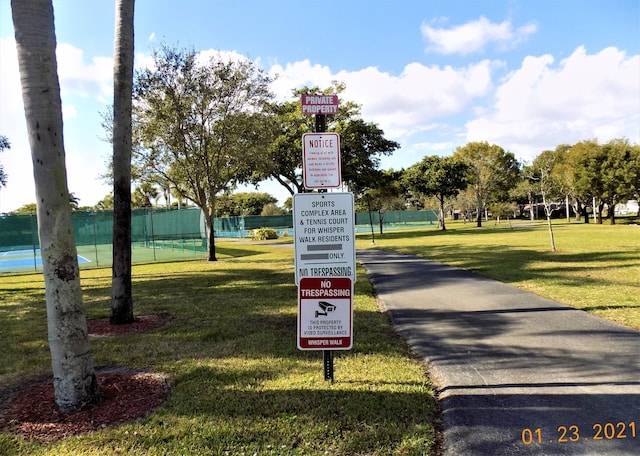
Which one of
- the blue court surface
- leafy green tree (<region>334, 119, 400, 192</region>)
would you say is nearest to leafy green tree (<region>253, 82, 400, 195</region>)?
leafy green tree (<region>334, 119, 400, 192</region>)

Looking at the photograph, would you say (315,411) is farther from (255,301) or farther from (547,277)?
(547,277)

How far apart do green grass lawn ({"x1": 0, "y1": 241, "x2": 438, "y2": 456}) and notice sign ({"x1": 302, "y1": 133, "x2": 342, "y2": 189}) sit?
1.89m

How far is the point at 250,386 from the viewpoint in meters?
4.04

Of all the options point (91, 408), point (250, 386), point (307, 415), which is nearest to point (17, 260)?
point (91, 408)

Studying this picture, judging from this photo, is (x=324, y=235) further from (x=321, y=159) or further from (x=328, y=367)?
(x=328, y=367)

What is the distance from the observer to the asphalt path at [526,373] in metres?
3.01

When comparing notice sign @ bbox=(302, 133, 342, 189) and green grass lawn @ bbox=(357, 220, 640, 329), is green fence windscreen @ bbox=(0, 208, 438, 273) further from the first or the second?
notice sign @ bbox=(302, 133, 342, 189)

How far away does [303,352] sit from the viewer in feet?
Result: 16.6

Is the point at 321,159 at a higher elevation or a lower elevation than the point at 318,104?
lower

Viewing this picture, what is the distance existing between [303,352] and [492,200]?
6461 centimetres

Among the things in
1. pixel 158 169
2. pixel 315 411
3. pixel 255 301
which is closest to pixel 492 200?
pixel 158 169

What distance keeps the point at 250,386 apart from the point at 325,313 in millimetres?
993

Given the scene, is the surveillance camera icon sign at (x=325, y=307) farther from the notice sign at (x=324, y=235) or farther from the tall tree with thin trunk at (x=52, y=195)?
the tall tree with thin trunk at (x=52, y=195)
